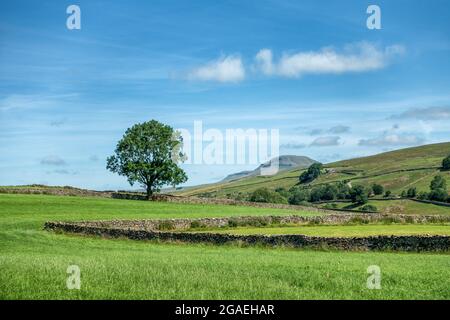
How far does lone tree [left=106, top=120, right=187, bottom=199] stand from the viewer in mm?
86625

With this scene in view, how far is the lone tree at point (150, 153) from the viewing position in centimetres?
8662

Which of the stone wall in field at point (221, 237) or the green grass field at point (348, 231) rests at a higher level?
the stone wall in field at point (221, 237)

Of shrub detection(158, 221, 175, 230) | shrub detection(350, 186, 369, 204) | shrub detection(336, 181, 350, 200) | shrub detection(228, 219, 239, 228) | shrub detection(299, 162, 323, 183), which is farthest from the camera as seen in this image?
shrub detection(299, 162, 323, 183)

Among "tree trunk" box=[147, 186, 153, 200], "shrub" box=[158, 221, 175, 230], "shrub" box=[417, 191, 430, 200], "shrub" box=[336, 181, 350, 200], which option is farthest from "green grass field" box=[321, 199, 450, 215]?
"shrub" box=[158, 221, 175, 230]

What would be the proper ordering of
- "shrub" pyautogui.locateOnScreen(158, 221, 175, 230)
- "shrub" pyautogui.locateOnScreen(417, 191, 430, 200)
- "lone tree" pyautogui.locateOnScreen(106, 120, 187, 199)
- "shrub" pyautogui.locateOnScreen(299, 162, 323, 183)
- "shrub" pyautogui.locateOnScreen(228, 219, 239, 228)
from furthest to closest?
"shrub" pyautogui.locateOnScreen(299, 162, 323, 183), "shrub" pyautogui.locateOnScreen(417, 191, 430, 200), "lone tree" pyautogui.locateOnScreen(106, 120, 187, 199), "shrub" pyautogui.locateOnScreen(228, 219, 239, 228), "shrub" pyautogui.locateOnScreen(158, 221, 175, 230)

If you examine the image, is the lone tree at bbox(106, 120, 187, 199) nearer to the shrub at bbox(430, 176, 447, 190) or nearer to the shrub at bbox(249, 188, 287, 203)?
the shrub at bbox(249, 188, 287, 203)

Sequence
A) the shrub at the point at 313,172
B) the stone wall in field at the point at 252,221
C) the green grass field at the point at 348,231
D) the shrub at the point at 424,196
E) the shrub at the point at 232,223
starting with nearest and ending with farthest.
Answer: the green grass field at the point at 348,231 < the stone wall in field at the point at 252,221 < the shrub at the point at 232,223 < the shrub at the point at 424,196 < the shrub at the point at 313,172

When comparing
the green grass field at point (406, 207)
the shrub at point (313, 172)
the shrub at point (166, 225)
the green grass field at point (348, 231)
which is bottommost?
the green grass field at point (406, 207)

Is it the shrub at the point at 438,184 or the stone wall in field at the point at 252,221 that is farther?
the shrub at the point at 438,184

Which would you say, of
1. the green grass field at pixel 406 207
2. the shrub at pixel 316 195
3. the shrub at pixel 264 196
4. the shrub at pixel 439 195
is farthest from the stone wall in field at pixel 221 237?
the shrub at pixel 316 195

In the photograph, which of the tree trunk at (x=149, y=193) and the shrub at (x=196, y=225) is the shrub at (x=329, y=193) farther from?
the shrub at (x=196, y=225)
